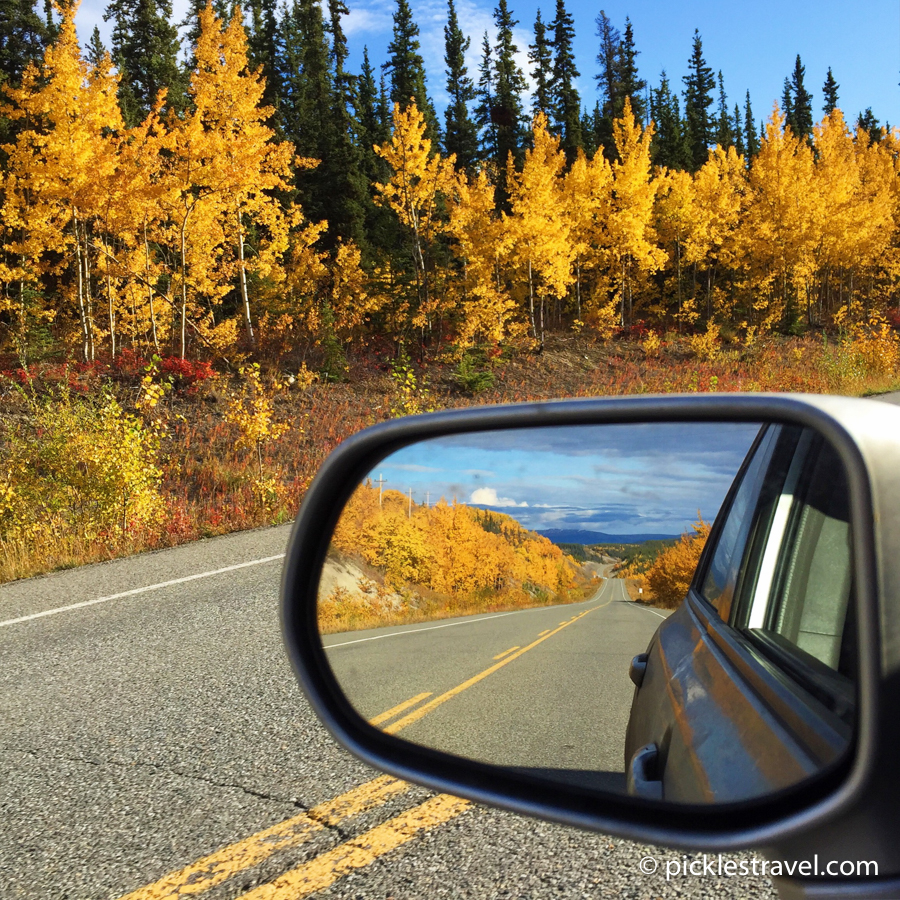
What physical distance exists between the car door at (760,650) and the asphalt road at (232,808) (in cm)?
16

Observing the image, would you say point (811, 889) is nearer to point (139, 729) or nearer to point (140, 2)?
point (139, 729)

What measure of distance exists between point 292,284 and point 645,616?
110 feet

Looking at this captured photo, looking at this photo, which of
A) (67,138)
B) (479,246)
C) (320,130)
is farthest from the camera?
(320,130)

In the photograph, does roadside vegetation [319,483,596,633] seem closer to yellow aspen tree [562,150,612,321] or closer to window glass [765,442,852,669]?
window glass [765,442,852,669]

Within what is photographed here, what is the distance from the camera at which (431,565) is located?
126 centimetres

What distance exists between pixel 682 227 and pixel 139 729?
3840 cm

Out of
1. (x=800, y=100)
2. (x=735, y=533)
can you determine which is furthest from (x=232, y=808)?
(x=800, y=100)

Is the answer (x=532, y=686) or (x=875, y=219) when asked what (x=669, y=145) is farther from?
(x=532, y=686)

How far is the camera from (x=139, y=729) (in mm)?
3363

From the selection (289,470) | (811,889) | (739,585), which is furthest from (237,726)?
(289,470)

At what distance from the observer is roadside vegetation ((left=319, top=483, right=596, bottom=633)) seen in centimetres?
109

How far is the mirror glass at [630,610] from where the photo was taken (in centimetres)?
98

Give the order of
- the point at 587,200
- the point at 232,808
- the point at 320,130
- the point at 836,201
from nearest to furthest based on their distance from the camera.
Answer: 1. the point at 232,808
2. the point at 587,200
3. the point at 836,201
4. the point at 320,130

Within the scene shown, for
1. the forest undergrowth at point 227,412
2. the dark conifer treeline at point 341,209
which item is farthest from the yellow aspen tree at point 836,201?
the forest undergrowth at point 227,412
